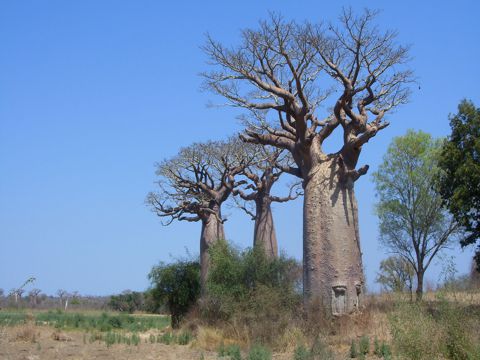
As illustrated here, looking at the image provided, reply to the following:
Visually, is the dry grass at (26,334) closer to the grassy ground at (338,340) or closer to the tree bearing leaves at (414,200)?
the grassy ground at (338,340)

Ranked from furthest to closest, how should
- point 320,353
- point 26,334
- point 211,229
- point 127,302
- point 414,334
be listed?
point 127,302, point 211,229, point 26,334, point 320,353, point 414,334

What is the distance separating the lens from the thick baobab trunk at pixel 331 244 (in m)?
12.0

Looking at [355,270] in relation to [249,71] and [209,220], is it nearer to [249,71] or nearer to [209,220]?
[249,71]

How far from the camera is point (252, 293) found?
45.3ft

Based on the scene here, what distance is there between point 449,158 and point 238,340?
8.07 meters

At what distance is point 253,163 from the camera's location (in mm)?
23703

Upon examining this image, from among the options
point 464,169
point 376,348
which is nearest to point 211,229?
point 464,169

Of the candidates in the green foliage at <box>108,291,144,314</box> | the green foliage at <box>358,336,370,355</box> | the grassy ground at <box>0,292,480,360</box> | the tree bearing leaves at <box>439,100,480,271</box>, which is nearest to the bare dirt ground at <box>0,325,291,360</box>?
the grassy ground at <box>0,292,480,360</box>

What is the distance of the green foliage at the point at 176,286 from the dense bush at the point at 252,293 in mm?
5946

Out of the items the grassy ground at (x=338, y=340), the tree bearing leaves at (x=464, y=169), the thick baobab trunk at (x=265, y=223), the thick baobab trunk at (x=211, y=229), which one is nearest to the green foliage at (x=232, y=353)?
the grassy ground at (x=338, y=340)

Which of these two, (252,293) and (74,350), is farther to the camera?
(252,293)

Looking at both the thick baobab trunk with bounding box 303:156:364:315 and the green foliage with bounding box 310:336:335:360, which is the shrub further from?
the thick baobab trunk with bounding box 303:156:364:315

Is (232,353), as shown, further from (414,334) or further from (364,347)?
(414,334)

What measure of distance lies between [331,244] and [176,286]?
11.8 metres
